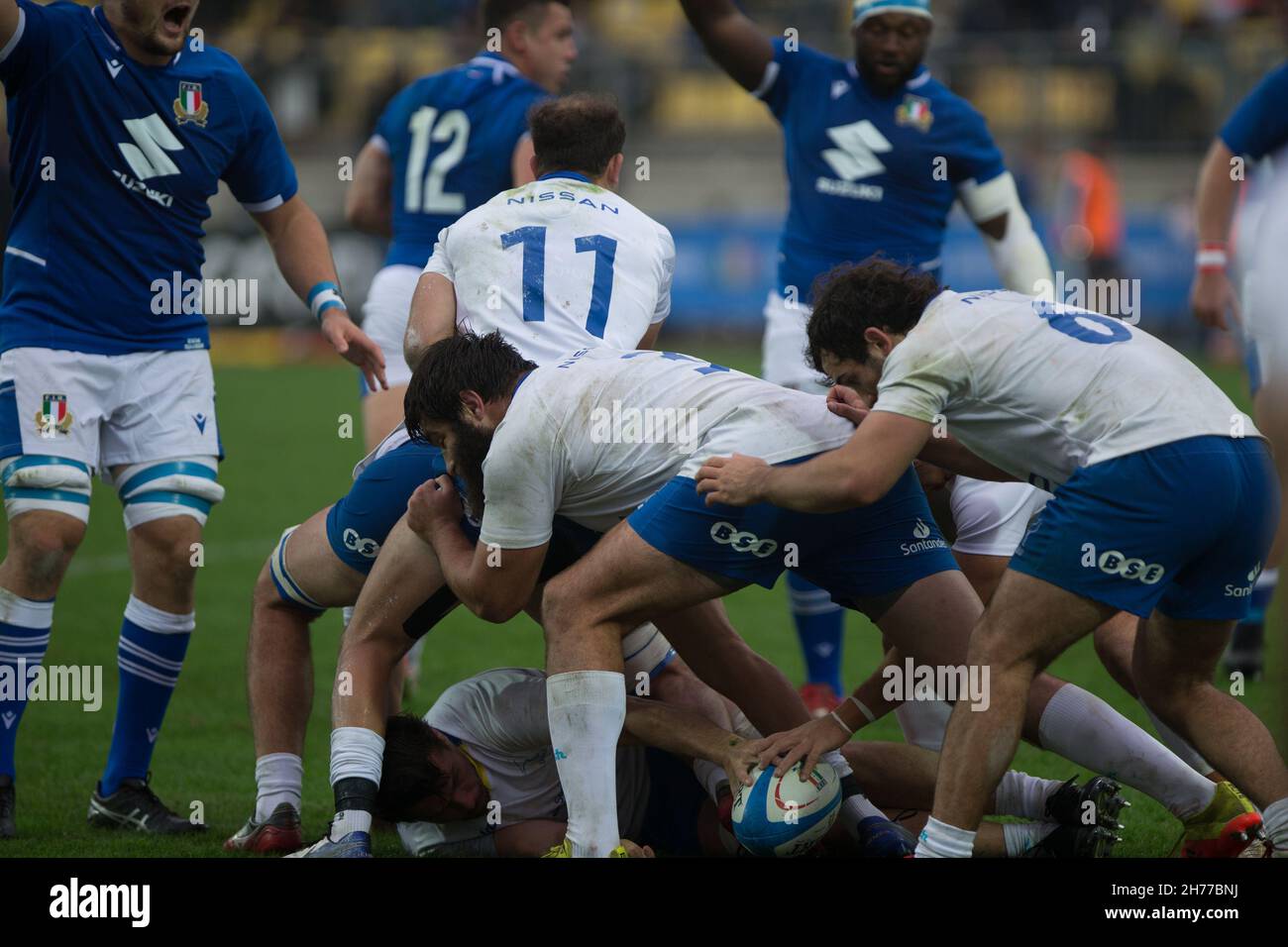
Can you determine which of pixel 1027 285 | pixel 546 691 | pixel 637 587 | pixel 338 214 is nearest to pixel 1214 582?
pixel 637 587

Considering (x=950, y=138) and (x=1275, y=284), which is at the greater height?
(x=950, y=138)

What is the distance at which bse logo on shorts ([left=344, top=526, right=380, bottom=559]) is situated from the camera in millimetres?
5035

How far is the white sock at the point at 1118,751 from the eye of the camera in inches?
182

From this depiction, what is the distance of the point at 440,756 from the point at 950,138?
3875 millimetres

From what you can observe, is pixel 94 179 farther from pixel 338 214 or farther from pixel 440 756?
pixel 338 214

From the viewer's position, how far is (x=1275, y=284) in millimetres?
4723

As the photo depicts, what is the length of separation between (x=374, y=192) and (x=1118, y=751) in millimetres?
4367

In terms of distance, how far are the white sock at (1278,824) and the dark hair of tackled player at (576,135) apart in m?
2.84

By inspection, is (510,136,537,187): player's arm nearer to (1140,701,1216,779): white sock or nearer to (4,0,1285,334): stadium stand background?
(1140,701,1216,779): white sock

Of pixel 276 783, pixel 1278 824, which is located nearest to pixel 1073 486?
pixel 1278 824

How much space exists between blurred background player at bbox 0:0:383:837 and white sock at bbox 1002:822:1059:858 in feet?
8.26

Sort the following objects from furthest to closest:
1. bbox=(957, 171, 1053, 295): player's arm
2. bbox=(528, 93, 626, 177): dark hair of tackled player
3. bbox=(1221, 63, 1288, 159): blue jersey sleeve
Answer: bbox=(957, 171, 1053, 295): player's arm
bbox=(1221, 63, 1288, 159): blue jersey sleeve
bbox=(528, 93, 626, 177): dark hair of tackled player

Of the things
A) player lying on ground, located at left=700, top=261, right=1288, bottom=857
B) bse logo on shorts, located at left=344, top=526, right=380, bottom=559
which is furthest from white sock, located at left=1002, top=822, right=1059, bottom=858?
bse logo on shorts, located at left=344, top=526, right=380, bottom=559

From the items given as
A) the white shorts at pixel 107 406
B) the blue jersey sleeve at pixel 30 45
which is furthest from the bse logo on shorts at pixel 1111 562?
the blue jersey sleeve at pixel 30 45
